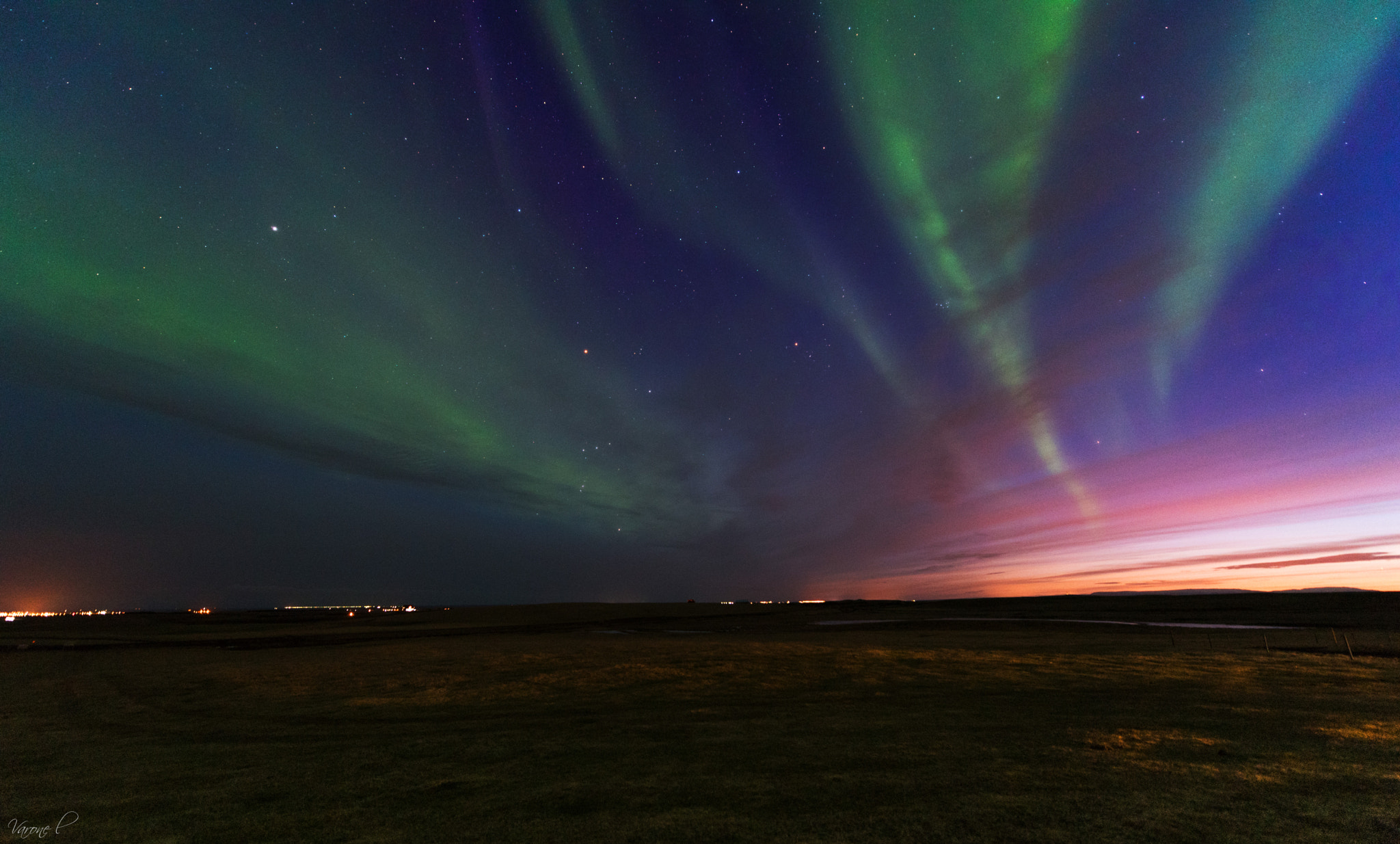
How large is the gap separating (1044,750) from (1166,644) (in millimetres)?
30942

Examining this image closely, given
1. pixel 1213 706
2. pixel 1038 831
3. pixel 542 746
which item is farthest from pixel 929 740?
pixel 1213 706

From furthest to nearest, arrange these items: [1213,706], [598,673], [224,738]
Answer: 1. [598,673]
2. [1213,706]
3. [224,738]

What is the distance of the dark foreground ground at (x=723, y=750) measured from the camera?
313 inches

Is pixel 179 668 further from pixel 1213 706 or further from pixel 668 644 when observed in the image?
pixel 1213 706

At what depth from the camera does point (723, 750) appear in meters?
11.7

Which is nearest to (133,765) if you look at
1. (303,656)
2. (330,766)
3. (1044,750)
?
(330,766)

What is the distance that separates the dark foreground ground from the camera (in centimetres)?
796

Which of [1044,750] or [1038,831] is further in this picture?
[1044,750]

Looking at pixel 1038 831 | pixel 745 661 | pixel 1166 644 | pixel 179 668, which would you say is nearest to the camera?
pixel 1038 831

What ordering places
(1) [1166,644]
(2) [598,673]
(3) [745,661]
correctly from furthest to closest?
(1) [1166,644] < (3) [745,661] < (2) [598,673]

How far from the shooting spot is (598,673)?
23.7 meters

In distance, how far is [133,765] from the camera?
37.0 feet

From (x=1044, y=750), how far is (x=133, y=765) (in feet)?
56.6

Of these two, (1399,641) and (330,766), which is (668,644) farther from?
(1399,641)
